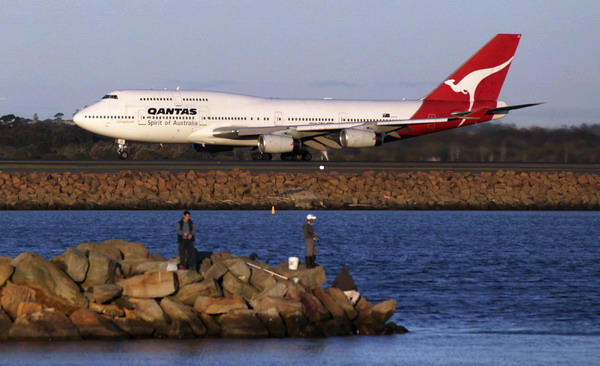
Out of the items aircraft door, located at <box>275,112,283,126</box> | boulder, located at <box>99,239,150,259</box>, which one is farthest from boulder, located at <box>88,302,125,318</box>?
aircraft door, located at <box>275,112,283,126</box>

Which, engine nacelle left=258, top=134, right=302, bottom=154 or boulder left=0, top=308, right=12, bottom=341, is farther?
engine nacelle left=258, top=134, right=302, bottom=154

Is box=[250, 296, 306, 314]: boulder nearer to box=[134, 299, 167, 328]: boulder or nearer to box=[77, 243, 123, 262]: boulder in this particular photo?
box=[134, 299, 167, 328]: boulder

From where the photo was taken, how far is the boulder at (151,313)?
2395 cm

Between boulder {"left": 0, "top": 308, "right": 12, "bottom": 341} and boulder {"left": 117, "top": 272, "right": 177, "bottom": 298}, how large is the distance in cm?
239

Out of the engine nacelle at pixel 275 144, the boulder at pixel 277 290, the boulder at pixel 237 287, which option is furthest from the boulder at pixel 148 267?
the engine nacelle at pixel 275 144

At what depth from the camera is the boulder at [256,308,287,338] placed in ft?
78.9

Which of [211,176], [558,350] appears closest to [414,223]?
[211,176]

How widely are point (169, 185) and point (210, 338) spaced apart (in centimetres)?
3245

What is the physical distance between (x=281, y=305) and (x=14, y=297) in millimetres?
5278

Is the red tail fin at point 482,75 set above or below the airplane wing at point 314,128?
above

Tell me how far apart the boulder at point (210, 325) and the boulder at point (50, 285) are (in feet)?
7.80

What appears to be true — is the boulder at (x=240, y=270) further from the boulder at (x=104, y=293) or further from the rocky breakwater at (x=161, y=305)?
the boulder at (x=104, y=293)

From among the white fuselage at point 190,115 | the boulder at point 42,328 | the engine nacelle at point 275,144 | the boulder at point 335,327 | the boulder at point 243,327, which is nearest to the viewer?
the boulder at point 42,328

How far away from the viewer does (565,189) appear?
61.1 m
